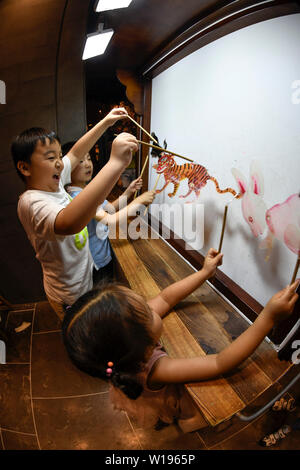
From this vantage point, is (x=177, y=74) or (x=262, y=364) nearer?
(x=262, y=364)

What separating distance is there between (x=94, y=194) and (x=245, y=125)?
27.0 inches

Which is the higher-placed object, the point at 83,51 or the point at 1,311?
the point at 83,51

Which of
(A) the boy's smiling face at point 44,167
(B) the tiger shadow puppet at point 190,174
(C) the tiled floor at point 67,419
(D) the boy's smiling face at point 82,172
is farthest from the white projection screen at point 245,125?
(A) the boy's smiling face at point 44,167

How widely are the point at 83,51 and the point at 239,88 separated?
3.06 feet

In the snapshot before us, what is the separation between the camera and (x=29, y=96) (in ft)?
3.98

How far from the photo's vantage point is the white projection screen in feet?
2.22

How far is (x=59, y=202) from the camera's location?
901 mm

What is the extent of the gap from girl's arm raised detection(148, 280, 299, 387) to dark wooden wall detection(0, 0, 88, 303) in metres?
1.31

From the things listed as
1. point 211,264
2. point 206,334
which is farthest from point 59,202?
point 206,334

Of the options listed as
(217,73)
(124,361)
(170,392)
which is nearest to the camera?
(124,361)

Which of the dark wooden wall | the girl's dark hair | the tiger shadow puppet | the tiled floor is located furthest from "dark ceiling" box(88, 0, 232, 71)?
the tiled floor

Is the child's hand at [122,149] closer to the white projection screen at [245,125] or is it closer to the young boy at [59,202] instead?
the young boy at [59,202]
